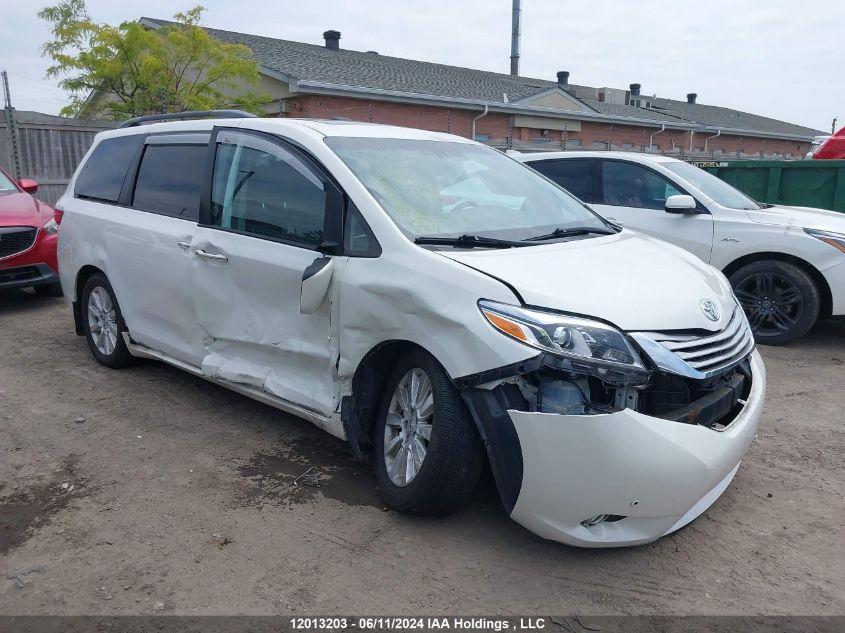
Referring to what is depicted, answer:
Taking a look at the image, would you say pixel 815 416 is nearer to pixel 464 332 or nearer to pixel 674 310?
pixel 674 310

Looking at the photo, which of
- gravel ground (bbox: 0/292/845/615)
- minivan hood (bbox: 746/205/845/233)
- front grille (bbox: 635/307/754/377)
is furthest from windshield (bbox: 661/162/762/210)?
front grille (bbox: 635/307/754/377)

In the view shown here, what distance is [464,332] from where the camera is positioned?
296 cm

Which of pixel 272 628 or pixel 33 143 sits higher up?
pixel 33 143

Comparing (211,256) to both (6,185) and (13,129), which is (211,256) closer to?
(6,185)

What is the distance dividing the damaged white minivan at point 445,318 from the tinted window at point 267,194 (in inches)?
0.5

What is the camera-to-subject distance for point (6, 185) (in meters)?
8.52

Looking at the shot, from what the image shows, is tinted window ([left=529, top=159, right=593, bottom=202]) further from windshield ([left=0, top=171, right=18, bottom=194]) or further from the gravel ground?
windshield ([left=0, top=171, right=18, bottom=194])

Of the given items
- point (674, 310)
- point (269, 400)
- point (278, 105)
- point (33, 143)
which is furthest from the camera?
point (278, 105)

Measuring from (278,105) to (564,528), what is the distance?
693 inches

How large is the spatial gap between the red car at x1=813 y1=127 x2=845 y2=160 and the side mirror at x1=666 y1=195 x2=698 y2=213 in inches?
236

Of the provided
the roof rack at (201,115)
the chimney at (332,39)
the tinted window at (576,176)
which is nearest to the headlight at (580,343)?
the roof rack at (201,115)

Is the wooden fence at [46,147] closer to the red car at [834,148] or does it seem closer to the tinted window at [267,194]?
the tinted window at [267,194]

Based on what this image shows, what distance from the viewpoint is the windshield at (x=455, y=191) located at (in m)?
3.63

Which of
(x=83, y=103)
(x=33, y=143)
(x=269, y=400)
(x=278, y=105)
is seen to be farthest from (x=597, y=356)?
(x=278, y=105)
